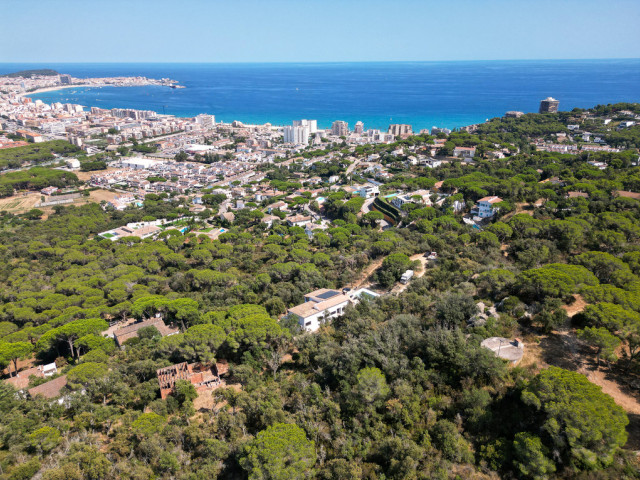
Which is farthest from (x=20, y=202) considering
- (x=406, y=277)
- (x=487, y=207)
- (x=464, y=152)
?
(x=464, y=152)

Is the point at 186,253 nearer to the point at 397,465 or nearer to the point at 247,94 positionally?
the point at 397,465

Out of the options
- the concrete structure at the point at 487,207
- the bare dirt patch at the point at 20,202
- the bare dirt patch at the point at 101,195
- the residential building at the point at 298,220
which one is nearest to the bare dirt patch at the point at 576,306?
the concrete structure at the point at 487,207

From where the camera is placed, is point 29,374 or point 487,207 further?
point 487,207

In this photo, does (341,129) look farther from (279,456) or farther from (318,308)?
(279,456)

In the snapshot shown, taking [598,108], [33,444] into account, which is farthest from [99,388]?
[598,108]

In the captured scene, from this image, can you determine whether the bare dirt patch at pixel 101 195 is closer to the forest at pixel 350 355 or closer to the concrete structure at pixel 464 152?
the forest at pixel 350 355

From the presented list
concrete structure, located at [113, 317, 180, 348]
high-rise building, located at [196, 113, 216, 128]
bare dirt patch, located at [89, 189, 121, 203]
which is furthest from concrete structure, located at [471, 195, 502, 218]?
high-rise building, located at [196, 113, 216, 128]
